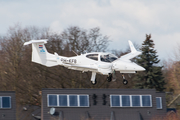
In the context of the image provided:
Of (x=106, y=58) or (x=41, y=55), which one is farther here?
(x=41, y=55)

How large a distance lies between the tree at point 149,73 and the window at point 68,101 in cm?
1323

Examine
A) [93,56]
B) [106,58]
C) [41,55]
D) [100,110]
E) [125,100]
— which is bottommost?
[100,110]

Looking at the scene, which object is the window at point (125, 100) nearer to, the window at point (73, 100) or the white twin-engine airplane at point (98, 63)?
the window at point (73, 100)

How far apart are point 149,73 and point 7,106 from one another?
19642mm

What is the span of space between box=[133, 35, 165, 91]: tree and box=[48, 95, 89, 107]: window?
13229 millimetres

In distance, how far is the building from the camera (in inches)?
1394

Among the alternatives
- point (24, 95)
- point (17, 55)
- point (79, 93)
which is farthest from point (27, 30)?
point (79, 93)

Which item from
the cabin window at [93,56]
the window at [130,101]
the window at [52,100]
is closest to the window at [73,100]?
the window at [52,100]

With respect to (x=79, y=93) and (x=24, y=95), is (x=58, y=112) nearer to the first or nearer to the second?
(x=79, y=93)

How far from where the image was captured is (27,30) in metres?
45.5

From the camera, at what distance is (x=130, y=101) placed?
117 feet

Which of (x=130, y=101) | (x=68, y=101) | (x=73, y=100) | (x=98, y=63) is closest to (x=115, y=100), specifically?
(x=130, y=101)

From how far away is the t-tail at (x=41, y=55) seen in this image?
27.6 meters

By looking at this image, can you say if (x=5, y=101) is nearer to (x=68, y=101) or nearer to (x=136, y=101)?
(x=68, y=101)
